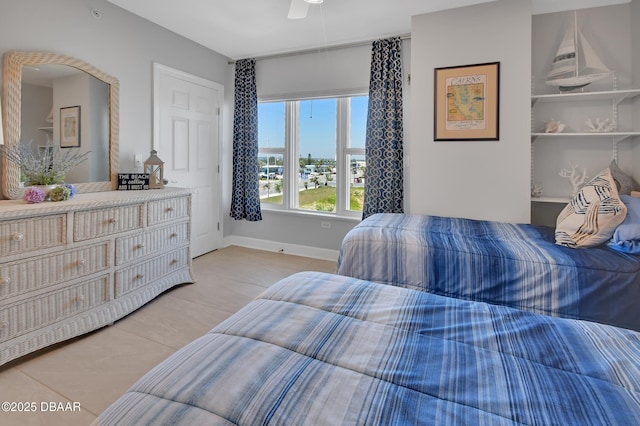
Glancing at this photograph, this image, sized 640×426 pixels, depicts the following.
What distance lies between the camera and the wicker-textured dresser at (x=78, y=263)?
1.97 meters

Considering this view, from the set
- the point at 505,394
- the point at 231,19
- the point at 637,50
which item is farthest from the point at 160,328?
the point at 637,50

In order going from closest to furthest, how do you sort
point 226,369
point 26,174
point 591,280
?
point 226,369 → point 591,280 → point 26,174

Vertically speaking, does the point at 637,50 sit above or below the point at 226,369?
above

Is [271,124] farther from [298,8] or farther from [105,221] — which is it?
[105,221]

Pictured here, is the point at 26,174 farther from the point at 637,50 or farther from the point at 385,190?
the point at 637,50

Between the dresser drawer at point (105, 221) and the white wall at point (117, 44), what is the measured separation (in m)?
0.87

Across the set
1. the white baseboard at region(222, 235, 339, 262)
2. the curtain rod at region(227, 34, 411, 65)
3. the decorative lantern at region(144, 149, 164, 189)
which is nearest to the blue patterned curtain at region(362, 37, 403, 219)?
the curtain rod at region(227, 34, 411, 65)

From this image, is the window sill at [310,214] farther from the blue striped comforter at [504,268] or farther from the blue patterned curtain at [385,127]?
the blue striped comforter at [504,268]

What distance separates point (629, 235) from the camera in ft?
5.88

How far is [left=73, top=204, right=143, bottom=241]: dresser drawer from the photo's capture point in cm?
229

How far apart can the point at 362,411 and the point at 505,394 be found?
32 cm

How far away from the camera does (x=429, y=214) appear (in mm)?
3320

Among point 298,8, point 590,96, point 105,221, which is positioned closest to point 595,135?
point 590,96
